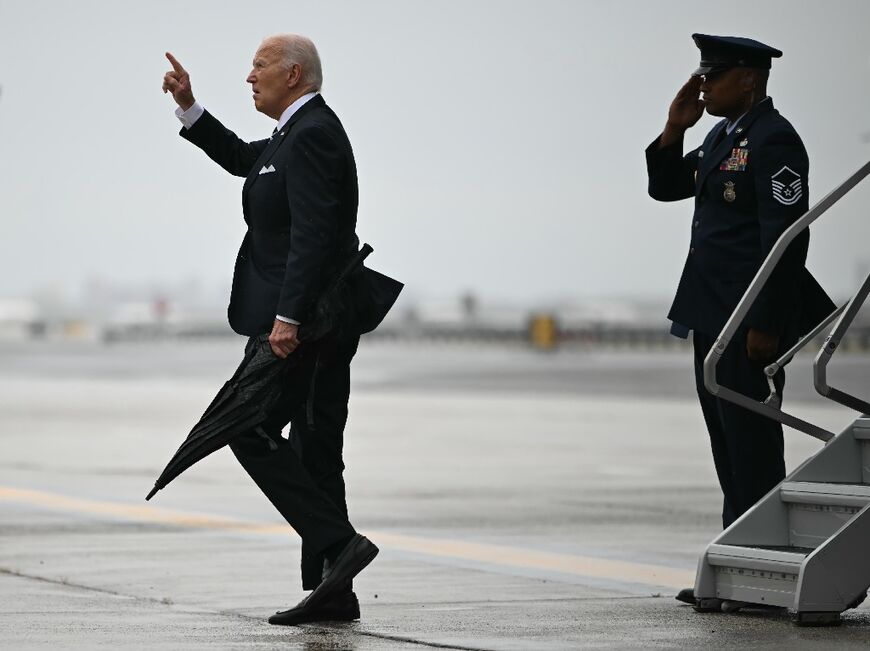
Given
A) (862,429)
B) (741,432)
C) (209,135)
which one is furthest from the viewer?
(209,135)

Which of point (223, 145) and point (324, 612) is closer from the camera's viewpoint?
point (324, 612)

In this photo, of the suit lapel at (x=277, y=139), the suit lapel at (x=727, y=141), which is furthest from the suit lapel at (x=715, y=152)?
the suit lapel at (x=277, y=139)

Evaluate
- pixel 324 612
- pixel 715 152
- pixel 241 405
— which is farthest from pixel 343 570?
pixel 715 152

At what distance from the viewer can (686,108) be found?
7340 millimetres

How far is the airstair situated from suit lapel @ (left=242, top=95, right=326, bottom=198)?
5.61 feet

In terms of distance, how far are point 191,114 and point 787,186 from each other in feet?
7.57

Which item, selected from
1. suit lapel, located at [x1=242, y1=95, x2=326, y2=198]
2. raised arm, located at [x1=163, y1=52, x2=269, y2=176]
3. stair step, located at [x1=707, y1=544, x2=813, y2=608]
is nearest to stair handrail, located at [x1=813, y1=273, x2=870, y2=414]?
stair step, located at [x1=707, y1=544, x2=813, y2=608]

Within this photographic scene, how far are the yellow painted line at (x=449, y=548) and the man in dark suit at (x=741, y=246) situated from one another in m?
1.07

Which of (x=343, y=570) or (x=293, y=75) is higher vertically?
(x=293, y=75)

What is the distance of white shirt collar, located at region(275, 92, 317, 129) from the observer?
7.01m

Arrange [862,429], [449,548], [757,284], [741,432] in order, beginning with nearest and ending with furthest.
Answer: [757,284] → [741,432] → [862,429] → [449,548]

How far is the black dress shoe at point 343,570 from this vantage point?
6.81 m

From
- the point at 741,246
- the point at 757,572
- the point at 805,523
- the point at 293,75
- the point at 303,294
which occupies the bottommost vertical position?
the point at 757,572

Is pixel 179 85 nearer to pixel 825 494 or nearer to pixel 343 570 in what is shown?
pixel 343 570
